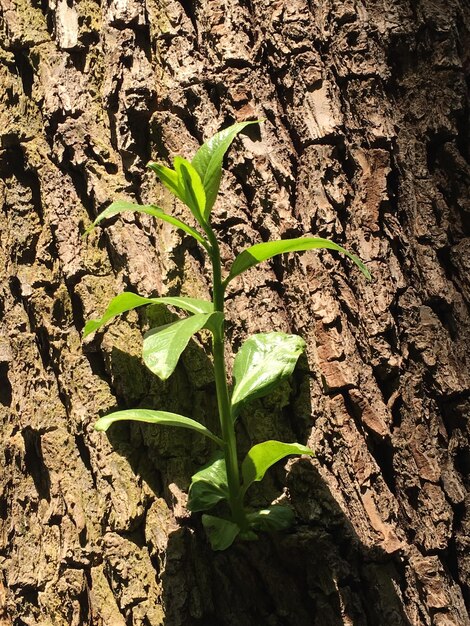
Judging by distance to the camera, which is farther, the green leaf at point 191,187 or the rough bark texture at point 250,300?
the rough bark texture at point 250,300

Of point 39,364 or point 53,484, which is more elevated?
point 39,364

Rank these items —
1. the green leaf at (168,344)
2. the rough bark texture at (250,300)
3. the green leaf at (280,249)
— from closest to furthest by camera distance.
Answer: the green leaf at (168,344) → the green leaf at (280,249) → the rough bark texture at (250,300)

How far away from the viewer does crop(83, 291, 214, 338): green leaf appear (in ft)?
3.67

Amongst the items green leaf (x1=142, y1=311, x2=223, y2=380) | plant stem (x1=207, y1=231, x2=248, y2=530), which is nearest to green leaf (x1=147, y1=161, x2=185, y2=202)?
plant stem (x1=207, y1=231, x2=248, y2=530)

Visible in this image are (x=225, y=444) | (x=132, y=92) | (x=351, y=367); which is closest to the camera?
(x=225, y=444)

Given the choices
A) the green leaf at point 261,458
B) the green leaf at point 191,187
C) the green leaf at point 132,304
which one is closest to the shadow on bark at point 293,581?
the green leaf at point 261,458

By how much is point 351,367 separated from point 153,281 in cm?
42

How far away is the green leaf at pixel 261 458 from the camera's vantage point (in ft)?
3.67

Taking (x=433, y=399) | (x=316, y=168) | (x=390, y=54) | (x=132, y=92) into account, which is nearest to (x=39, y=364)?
(x=132, y=92)

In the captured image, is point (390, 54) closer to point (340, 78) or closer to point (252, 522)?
point (340, 78)

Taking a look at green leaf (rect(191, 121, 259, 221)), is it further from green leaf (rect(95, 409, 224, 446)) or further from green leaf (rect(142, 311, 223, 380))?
green leaf (rect(95, 409, 224, 446))

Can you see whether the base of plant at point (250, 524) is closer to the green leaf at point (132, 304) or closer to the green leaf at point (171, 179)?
the green leaf at point (132, 304)

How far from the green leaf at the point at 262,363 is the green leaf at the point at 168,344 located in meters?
0.16

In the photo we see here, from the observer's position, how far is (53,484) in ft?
4.40
